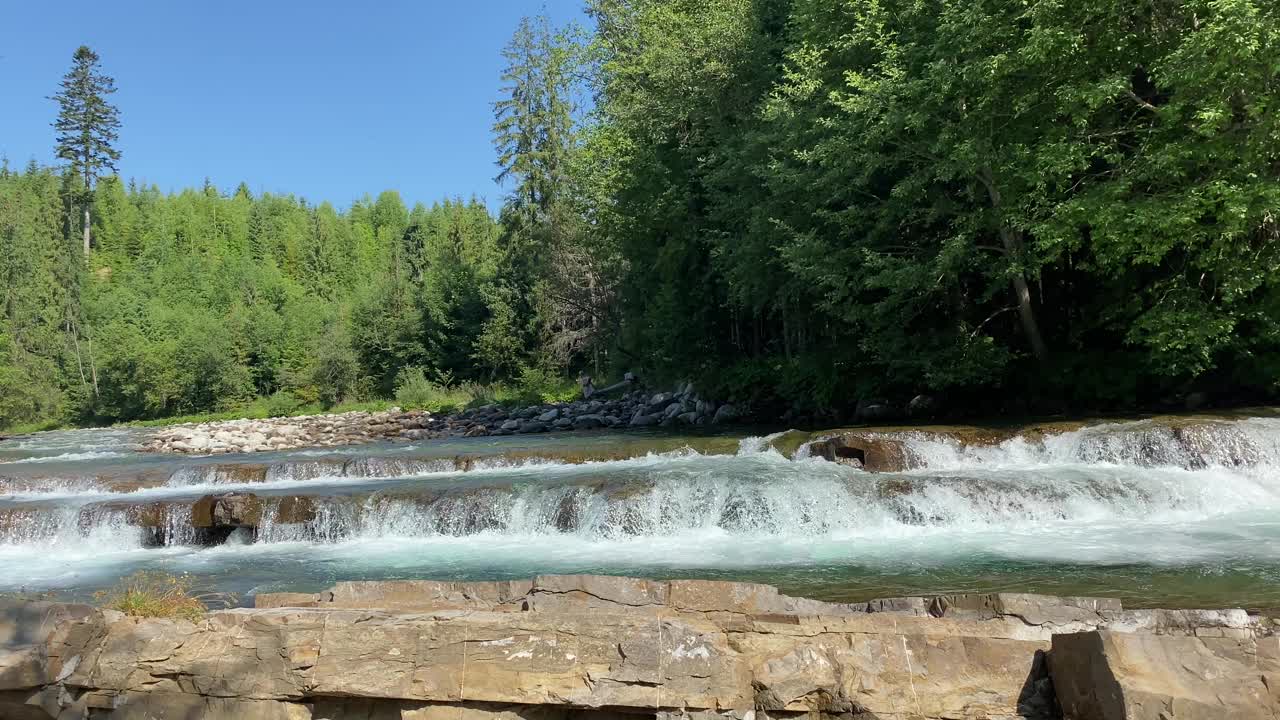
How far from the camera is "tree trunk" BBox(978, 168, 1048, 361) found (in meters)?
15.3

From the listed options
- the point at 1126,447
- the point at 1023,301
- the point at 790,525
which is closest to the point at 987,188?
the point at 1023,301

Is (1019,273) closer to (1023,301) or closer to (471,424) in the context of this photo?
(1023,301)

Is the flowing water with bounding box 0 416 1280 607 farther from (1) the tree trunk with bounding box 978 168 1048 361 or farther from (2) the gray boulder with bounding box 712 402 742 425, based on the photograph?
(2) the gray boulder with bounding box 712 402 742 425

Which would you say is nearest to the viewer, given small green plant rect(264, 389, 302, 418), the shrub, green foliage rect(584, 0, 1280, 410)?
green foliage rect(584, 0, 1280, 410)

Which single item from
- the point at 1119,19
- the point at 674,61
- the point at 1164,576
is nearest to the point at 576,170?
the point at 674,61

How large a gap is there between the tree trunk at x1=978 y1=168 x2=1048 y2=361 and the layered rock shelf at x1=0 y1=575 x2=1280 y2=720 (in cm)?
1194

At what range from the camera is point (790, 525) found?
10430mm

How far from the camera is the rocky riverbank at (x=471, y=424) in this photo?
25625 mm

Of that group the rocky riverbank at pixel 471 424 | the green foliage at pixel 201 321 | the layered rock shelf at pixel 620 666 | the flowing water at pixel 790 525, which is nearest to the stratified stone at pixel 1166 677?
the layered rock shelf at pixel 620 666

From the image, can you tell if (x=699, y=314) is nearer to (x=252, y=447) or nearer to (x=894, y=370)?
(x=894, y=370)

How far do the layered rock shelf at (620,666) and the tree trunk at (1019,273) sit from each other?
1194cm

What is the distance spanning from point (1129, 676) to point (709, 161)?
62.8ft

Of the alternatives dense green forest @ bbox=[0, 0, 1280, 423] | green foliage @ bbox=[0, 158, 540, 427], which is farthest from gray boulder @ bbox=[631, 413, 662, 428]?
green foliage @ bbox=[0, 158, 540, 427]

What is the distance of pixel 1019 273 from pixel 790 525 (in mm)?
7945
